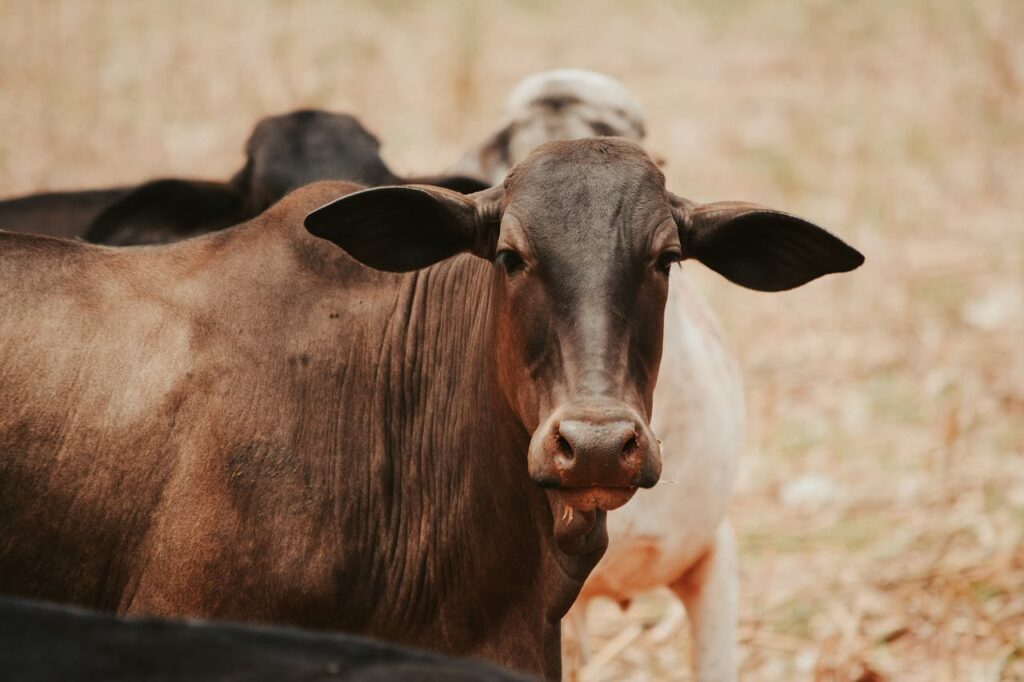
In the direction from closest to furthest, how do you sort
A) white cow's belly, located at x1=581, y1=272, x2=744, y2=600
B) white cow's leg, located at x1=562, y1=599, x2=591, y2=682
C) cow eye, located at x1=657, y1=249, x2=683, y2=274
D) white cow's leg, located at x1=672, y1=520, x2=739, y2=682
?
cow eye, located at x1=657, y1=249, x2=683, y2=274 < white cow's belly, located at x1=581, y1=272, x2=744, y2=600 < white cow's leg, located at x1=672, y1=520, x2=739, y2=682 < white cow's leg, located at x1=562, y1=599, x2=591, y2=682

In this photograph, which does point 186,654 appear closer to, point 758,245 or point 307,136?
point 758,245

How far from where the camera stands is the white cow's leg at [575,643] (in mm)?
5230

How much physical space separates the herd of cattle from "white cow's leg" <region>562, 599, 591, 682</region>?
1.32m

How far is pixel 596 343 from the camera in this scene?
332cm

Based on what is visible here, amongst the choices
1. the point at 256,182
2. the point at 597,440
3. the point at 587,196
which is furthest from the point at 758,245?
the point at 256,182

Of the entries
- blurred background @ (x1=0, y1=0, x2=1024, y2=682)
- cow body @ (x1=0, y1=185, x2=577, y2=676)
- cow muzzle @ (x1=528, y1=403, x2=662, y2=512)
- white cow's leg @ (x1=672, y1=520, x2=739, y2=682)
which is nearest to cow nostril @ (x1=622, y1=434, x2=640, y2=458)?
cow muzzle @ (x1=528, y1=403, x2=662, y2=512)

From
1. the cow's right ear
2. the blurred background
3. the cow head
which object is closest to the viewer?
the cow's right ear

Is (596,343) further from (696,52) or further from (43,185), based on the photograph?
(696,52)

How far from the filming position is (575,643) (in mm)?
5473

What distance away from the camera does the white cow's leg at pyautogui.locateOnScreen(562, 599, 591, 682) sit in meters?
5.23

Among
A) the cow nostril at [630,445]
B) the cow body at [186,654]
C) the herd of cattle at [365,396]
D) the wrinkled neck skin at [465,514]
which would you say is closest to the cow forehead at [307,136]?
the herd of cattle at [365,396]

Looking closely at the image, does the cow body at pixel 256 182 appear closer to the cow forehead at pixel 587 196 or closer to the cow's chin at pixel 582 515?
the cow forehead at pixel 587 196

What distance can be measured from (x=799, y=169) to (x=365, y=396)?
9155 mm

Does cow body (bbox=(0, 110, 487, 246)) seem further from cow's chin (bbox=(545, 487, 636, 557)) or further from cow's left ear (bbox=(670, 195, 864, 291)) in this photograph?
cow's chin (bbox=(545, 487, 636, 557))
